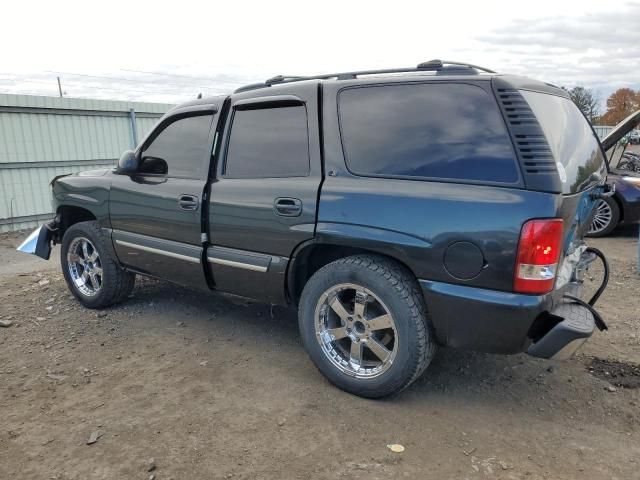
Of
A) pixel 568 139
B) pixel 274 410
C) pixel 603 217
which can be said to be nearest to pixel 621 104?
pixel 603 217

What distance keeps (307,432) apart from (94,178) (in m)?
3.13

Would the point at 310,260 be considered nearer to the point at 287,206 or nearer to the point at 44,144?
the point at 287,206

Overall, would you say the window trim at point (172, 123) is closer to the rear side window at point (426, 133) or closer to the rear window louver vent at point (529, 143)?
the rear side window at point (426, 133)

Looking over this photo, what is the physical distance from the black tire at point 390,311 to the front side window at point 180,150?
1.39m

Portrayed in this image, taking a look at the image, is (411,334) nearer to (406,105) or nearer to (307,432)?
(307,432)

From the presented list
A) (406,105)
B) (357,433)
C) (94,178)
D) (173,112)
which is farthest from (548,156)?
(94,178)

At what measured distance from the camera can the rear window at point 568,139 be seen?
2.73 meters

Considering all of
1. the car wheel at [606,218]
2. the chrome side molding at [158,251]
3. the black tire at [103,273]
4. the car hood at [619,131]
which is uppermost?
the car hood at [619,131]

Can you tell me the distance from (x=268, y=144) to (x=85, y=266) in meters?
2.54

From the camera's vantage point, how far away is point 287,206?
3.31m

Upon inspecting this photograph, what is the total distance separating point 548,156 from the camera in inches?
102

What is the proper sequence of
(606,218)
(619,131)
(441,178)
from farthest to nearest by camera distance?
1. (606,218)
2. (619,131)
3. (441,178)

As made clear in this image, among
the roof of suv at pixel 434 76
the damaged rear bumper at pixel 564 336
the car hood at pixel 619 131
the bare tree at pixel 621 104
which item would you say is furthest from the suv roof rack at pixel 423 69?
the bare tree at pixel 621 104

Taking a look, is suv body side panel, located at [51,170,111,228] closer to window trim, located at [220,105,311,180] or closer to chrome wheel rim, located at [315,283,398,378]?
window trim, located at [220,105,311,180]
